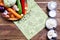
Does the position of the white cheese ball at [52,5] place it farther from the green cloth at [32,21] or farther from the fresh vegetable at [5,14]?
the fresh vegetable at [5,14]

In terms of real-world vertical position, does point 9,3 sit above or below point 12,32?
above

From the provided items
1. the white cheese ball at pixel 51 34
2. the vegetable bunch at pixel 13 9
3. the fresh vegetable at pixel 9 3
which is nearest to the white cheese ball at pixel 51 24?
the white cheese ball at pixel 51 34

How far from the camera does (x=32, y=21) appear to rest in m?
1.56

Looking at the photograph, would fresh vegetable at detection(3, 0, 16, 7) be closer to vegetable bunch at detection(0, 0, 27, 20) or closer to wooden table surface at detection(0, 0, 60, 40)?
vegetable bunch at detection(0, 0, 27, 20)

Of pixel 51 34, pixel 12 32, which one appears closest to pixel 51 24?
pixel 51 34

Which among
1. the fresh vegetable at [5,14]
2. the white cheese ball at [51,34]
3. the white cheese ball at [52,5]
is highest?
the white cheese ball at [52,5]

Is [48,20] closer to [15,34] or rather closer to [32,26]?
A: [32,26]

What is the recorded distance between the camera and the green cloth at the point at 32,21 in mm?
1531

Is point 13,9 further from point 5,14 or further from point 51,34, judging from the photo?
point 51,34

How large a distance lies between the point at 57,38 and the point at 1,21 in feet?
1.53

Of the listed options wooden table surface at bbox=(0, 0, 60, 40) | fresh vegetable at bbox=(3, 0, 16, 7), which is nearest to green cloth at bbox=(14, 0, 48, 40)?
wooden table surface at bbox=(0, 0, 60, 40)

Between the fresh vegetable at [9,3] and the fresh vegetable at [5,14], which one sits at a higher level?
the fresh vegetable at [9,3]

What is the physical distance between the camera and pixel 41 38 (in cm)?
152

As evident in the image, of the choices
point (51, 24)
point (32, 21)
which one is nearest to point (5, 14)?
point (32, 21)
